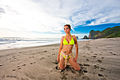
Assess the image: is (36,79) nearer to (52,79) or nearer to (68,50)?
(52,79)

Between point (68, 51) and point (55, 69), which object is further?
point (55, 69)

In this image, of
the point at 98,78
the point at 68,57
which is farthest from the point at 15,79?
the point at 98,78

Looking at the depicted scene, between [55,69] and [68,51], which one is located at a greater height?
[68,51]

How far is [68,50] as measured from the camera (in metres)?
2.67

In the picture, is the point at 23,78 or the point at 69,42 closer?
the point at 23,78

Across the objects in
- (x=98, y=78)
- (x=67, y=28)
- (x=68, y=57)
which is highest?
(x=67, y=28)

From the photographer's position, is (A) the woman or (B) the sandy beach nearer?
(B) the sandy beach

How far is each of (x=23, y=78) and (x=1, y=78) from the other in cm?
95

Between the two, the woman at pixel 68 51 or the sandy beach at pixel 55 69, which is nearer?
the sandy beach at pixel 55 69

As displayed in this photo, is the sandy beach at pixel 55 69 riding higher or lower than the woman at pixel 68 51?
lower

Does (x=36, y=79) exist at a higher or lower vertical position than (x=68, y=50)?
lower

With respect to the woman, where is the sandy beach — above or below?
below

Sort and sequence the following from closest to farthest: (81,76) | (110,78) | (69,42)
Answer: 1. (110,78)
2. (81,76)
3. (69,42)

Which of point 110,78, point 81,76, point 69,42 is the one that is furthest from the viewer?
point 69,42
